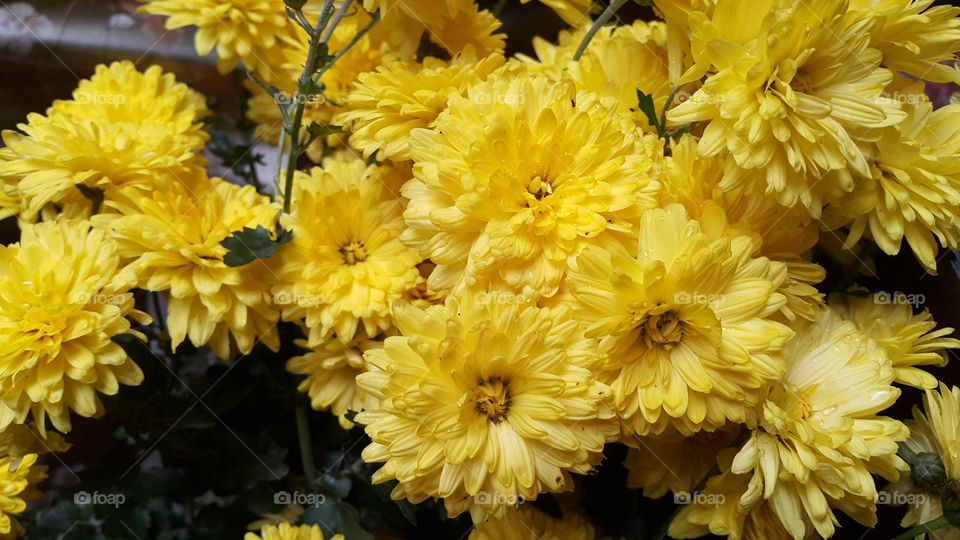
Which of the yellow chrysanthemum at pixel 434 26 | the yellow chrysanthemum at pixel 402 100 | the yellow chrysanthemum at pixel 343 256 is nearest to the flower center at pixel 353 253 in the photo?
the yellow chrysanthemum at pixel 343 256

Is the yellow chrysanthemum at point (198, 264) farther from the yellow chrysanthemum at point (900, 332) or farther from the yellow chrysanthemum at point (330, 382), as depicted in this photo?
the yellow chrysanthemum at point (900, 332)

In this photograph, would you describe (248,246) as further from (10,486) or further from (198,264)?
(10,486)

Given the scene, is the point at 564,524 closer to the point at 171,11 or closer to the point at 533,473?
the point at 533,473

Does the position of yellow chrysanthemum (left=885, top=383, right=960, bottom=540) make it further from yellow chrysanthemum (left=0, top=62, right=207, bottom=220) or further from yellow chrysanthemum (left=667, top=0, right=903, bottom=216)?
yellow chrysanthemum (left=0, top=62, right=207, bottom=220)

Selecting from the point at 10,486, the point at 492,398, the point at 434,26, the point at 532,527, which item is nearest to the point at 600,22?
the point at 434,26

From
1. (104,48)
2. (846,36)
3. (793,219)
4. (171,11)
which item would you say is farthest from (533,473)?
(104,48)

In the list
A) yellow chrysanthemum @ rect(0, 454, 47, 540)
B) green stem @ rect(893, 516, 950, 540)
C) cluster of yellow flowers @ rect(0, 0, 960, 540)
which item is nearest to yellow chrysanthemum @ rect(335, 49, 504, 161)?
cluster of yellow flowers @ rect(0, 0, 960, 540)

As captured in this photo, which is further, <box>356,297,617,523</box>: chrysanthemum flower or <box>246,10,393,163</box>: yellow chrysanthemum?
<box>246,10,393,163</box>: yellow chrysanthemum
